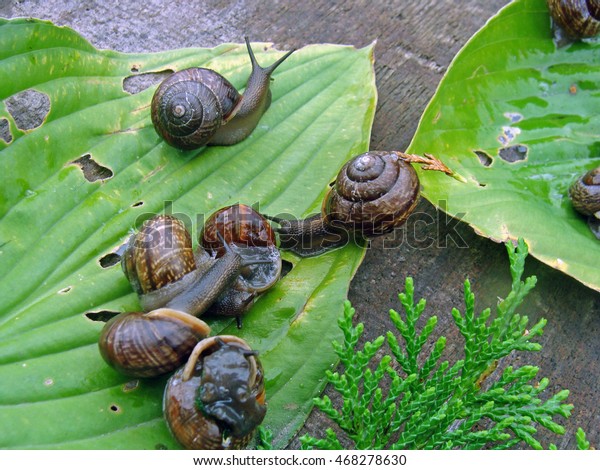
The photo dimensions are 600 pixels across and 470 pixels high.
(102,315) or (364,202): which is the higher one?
(364,202)

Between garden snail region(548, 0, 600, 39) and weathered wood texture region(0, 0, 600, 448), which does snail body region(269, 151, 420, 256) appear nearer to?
weathered wood texture region(0, 0, 600, 448)

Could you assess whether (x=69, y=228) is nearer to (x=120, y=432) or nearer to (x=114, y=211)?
(x=114, y=211)

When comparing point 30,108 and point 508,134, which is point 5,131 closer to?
point 30,108

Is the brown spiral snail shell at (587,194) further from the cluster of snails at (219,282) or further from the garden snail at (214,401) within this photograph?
the garden snail at (214,401)

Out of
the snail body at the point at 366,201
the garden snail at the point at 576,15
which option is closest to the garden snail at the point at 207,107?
the snail body at the point at 366,201

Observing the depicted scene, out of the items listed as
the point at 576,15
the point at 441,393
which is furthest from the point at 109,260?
the point at 576,15

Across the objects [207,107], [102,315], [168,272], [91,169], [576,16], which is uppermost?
[576,16]
